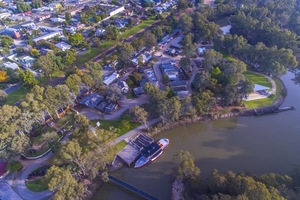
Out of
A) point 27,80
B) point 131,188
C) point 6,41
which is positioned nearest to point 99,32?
point 6,41

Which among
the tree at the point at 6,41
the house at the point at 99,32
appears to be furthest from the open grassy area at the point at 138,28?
the tree at the point at 6,41

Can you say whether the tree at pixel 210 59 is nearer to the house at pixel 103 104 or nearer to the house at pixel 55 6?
the house at pixel 103 104

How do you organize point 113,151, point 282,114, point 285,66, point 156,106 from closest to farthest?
point 113,151, point 156,106, point 282,114, point 285,66

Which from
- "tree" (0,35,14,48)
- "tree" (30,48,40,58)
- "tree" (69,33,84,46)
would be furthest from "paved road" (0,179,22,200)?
"tree" (0,35,14,48)

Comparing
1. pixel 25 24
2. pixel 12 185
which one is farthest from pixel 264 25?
pixel 25 24

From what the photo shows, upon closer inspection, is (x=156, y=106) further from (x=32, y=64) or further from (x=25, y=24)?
(x=25, y=24)

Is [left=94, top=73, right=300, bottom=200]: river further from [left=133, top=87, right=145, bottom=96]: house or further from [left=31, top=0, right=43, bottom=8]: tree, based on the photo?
[left=31, top=0, right=43, bottom=8]: tree
